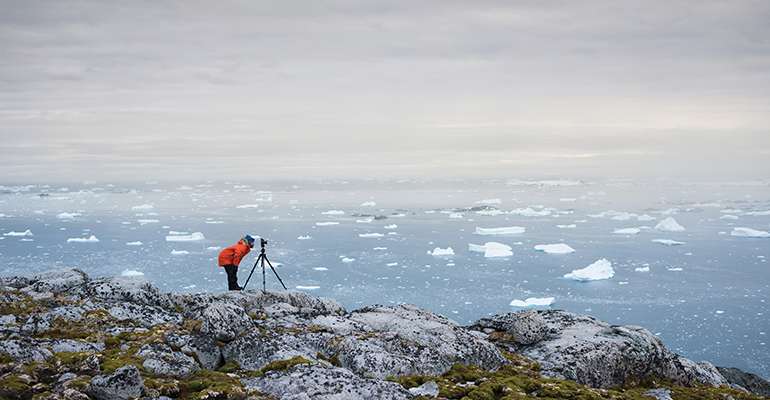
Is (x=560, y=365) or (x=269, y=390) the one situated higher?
(x=269, y=390)

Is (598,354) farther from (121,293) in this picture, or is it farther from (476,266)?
(476,266)

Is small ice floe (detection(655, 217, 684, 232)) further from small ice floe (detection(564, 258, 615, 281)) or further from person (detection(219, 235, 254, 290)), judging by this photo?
person (detection(219, 235, 254, 290))

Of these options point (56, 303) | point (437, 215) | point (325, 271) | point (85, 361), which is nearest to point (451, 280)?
point (325, 271)

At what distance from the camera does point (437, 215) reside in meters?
58.1

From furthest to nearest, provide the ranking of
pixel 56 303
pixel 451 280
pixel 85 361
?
pixel 451 280 → pixel 56 303 → pixel 85 361

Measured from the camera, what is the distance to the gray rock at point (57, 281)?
28.8ft

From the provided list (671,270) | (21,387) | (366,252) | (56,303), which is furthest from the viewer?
(366,252)

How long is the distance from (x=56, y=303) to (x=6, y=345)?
330cm

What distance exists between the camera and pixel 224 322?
6375 mm

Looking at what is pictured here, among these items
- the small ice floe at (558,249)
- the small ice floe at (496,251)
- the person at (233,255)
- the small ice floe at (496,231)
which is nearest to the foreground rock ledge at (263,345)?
the person at (233,255)

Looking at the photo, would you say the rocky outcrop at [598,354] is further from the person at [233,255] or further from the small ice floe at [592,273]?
the small ice floe at [592,273]

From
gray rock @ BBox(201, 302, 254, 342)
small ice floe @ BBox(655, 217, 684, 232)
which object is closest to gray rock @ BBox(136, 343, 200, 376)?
gray rock @ BBox(201, 302, 254, 342)

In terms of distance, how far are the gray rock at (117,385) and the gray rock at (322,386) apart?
129cm

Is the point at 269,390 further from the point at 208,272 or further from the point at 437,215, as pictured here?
the point at 437,215
